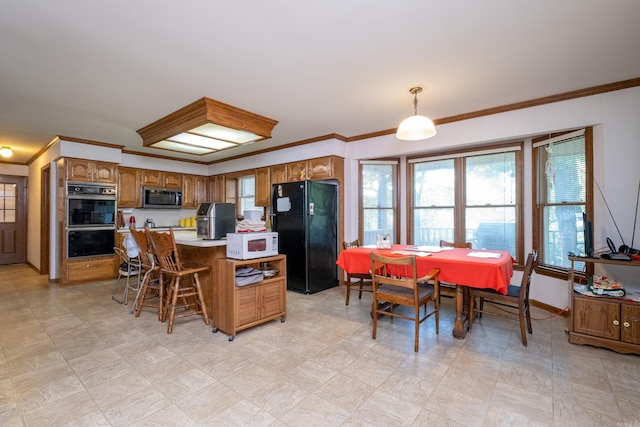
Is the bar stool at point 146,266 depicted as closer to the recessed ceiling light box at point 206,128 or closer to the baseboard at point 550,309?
the recessed ceiling light box at point 206,128

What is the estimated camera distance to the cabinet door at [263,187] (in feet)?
19.2

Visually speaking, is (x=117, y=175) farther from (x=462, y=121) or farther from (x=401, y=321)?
(x=462, y=121)

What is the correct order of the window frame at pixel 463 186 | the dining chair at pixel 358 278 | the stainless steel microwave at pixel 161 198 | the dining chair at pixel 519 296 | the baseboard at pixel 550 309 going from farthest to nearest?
1. the stainless steel microwave at pixel 161 198
2. the window frame at pixel 463 186
3. the dining chair at pixel 358 278
4. the baseboard at pixel 550 309
5. the dining chair at pixel 519 296

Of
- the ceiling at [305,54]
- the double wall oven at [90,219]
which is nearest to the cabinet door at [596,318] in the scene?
the ceiling at [305,54]

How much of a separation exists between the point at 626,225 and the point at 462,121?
2.00 meters

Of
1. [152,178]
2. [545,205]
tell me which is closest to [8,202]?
[152,178]

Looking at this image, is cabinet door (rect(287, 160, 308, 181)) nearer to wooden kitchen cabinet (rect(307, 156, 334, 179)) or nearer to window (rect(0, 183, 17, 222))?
wooden kitchen cabinet (rect(307, 156, 334, 179))

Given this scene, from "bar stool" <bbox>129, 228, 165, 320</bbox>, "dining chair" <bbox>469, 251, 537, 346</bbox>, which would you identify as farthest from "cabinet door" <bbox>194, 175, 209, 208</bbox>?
"dining chair" <bbox>469, 251, 537, 346</bbox>

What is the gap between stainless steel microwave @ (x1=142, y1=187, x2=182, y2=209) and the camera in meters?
6.11

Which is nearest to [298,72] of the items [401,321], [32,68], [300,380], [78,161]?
[32,68]

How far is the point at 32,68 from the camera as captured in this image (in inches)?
104

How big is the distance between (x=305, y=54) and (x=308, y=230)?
8.19 ft

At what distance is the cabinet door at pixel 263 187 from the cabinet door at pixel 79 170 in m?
2.84

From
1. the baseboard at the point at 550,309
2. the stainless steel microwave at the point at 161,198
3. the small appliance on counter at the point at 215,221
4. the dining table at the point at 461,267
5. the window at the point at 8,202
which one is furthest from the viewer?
the window at the point at 8,202
